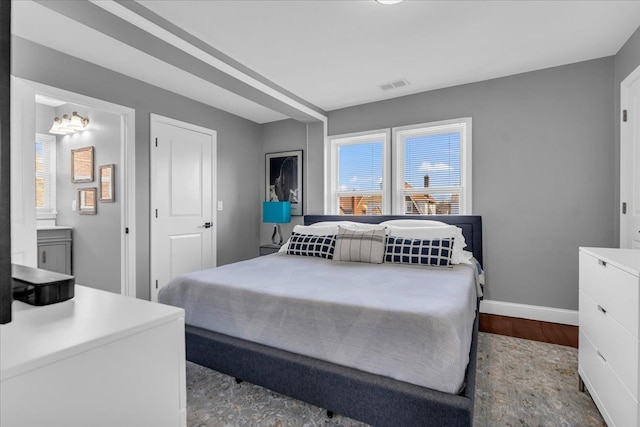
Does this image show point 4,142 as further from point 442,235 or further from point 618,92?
point 618,92

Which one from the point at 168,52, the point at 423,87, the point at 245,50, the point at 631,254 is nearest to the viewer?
the point at 631,254

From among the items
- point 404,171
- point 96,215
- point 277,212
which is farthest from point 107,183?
point 404,171

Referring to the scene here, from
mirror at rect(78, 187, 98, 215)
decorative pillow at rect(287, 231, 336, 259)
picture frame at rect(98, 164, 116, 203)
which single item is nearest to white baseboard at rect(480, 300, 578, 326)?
decorative pillow at rect(287, 231, 336, 259)

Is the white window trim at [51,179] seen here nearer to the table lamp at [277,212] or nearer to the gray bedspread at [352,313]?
the table lamp at [277,212]

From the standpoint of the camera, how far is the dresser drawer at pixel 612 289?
136 centimetres

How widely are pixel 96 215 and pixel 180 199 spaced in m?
1.00

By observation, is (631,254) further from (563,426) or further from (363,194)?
(363,194)

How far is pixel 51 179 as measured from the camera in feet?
14.3

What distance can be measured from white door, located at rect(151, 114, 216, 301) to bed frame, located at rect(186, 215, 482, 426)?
1.81m

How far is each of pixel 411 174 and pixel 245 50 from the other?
2.26 m

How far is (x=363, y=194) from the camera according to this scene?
4180 millimetres

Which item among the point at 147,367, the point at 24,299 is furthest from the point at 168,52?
the point at 147,367

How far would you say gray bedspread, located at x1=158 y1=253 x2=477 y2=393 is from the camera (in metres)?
1.44

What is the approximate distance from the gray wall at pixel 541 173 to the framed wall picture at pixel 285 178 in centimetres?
216
